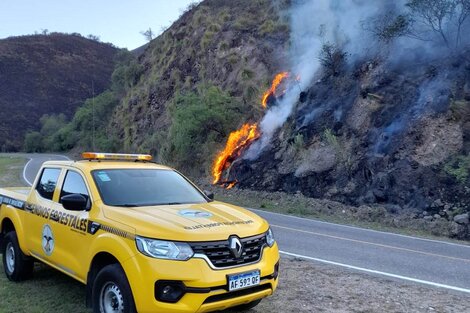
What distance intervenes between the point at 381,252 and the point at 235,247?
250 inches

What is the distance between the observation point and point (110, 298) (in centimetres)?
466

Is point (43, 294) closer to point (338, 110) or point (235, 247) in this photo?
point (235, 247)

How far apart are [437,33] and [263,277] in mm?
19360

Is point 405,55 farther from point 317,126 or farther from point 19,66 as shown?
point 19,66

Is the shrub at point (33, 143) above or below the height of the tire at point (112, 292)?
below

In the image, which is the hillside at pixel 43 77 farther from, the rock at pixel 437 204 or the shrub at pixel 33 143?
the rock at pixel 437 204

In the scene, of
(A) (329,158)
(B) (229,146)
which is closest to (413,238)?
(A) (329,158)

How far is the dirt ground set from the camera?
5.75 m

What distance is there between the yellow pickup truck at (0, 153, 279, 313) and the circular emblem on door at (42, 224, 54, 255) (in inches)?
0.5

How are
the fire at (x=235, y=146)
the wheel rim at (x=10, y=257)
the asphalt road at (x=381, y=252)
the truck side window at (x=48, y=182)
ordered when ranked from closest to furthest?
1. the truck side window at (x=48, y=182)
2. the wheel rim at (x=10, y=257)
3. the asphalt road at (x=381, y=252)
4. the fire at (x=235, y=146)

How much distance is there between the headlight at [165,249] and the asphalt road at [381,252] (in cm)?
457

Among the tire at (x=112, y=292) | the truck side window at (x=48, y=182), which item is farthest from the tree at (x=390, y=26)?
the tire at (x=112, y=292)

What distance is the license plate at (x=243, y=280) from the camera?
439 cm

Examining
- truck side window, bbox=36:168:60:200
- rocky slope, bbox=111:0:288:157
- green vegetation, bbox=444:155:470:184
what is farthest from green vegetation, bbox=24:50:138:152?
truck side window, bbox=36:168:60:200
